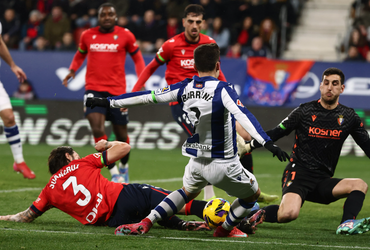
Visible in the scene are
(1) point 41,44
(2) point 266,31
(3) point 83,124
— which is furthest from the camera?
(1) point 41,44

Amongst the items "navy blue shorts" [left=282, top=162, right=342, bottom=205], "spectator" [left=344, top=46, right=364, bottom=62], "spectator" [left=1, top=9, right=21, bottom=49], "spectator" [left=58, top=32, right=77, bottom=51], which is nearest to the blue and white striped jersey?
"navy blue shorts" [left=282, top=162, right=342, bottom=205]

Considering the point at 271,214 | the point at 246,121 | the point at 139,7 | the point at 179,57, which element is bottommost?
the point at 271,214

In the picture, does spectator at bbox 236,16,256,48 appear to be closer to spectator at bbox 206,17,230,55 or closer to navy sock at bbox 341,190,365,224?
spectator at bbox 206,17,230,55

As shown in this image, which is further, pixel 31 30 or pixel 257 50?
pixel 31 30

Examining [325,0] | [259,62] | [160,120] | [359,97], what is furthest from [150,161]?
[325,0]

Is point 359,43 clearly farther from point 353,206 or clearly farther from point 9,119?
point 353,206

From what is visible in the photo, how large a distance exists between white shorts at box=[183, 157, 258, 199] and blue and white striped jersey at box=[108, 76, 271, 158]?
6 centimetres

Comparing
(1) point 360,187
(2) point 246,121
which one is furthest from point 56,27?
(2) point 246,121

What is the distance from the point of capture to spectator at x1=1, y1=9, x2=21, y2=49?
50.8 feet

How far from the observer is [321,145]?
16.9 feet

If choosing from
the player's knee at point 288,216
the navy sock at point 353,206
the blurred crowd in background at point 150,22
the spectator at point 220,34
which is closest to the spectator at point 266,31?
the blurred crowd in background at point 150,22

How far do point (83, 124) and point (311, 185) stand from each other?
26.1 ft

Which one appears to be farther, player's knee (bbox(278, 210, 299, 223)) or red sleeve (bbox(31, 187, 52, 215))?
player's knee (bbox(278, 210, 299, 223))

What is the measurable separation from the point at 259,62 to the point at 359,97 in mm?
2474
